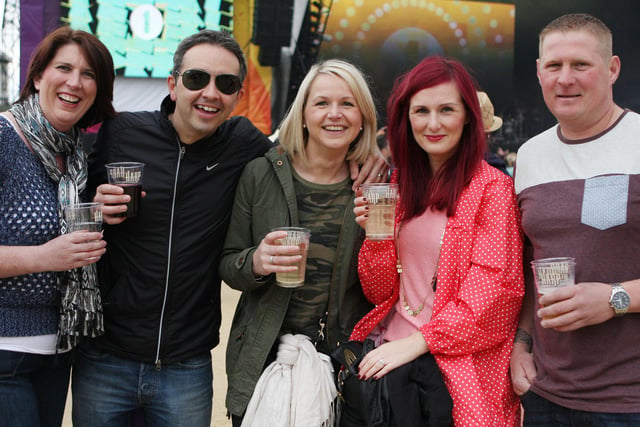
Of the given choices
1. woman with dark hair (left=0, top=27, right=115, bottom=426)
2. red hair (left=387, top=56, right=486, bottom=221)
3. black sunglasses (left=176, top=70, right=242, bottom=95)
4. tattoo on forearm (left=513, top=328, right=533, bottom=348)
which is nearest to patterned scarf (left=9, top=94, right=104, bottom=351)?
woman with dark hair (left=0, top=27, right=115, bottom=426)

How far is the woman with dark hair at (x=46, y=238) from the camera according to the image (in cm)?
222

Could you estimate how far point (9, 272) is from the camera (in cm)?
217

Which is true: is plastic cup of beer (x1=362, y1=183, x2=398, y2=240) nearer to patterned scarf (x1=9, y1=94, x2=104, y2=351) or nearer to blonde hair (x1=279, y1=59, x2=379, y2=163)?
blonde hair (x1=279, y1=59, x2=379, y2=163)

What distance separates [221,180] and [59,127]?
2.55 feet

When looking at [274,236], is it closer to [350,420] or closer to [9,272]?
[350,420]

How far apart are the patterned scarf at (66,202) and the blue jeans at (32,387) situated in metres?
0.12

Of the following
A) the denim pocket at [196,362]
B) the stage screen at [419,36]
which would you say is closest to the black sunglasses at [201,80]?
the denim pocket at [196,362]

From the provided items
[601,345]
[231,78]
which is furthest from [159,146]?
[601,345]

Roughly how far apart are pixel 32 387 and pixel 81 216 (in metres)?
0.77

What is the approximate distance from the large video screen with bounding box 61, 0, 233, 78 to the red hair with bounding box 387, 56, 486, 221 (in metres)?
9.78

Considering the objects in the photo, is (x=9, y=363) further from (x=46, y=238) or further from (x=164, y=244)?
(x=164, y=244)

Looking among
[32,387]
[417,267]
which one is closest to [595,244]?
[417,267]

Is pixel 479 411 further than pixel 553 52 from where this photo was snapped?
No

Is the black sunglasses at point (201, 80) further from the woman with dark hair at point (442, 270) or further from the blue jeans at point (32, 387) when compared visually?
the blue jeans at point (32, 387)
